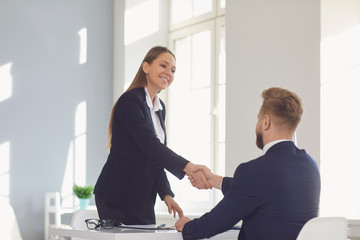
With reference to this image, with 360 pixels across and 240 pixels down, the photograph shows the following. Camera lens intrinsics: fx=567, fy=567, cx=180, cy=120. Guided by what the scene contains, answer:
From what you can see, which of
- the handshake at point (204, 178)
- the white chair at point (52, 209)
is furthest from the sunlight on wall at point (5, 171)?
the handshake at point (204, 178)

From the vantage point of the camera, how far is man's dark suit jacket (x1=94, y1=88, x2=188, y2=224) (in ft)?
6.95

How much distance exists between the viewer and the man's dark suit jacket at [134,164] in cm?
212

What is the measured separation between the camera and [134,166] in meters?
2.14

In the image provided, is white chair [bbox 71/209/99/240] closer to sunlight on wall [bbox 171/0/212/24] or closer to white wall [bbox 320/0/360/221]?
white wall [bbox 320/0/360/221]

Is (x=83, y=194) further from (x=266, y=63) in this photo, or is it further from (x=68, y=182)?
(x=266, y=63)

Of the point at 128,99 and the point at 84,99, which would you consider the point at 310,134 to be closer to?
the point at 128,99

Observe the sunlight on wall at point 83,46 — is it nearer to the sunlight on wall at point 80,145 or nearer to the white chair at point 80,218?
the sunlight on wall at point 80,145

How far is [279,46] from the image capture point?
12.2 ft

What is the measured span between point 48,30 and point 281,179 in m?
3.90

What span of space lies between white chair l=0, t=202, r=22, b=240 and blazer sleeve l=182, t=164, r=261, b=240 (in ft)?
9.63

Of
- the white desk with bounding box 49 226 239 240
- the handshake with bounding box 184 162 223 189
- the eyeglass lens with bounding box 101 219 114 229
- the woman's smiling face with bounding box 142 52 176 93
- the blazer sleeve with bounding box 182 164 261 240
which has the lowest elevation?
the white desk with bounding box 49 226 239 240

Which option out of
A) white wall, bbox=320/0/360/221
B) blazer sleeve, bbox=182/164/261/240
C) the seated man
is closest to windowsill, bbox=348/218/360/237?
white wall, bbox=320/0/360/221

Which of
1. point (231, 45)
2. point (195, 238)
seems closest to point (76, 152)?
point (231, 45)

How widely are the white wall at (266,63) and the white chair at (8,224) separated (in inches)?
69.3
